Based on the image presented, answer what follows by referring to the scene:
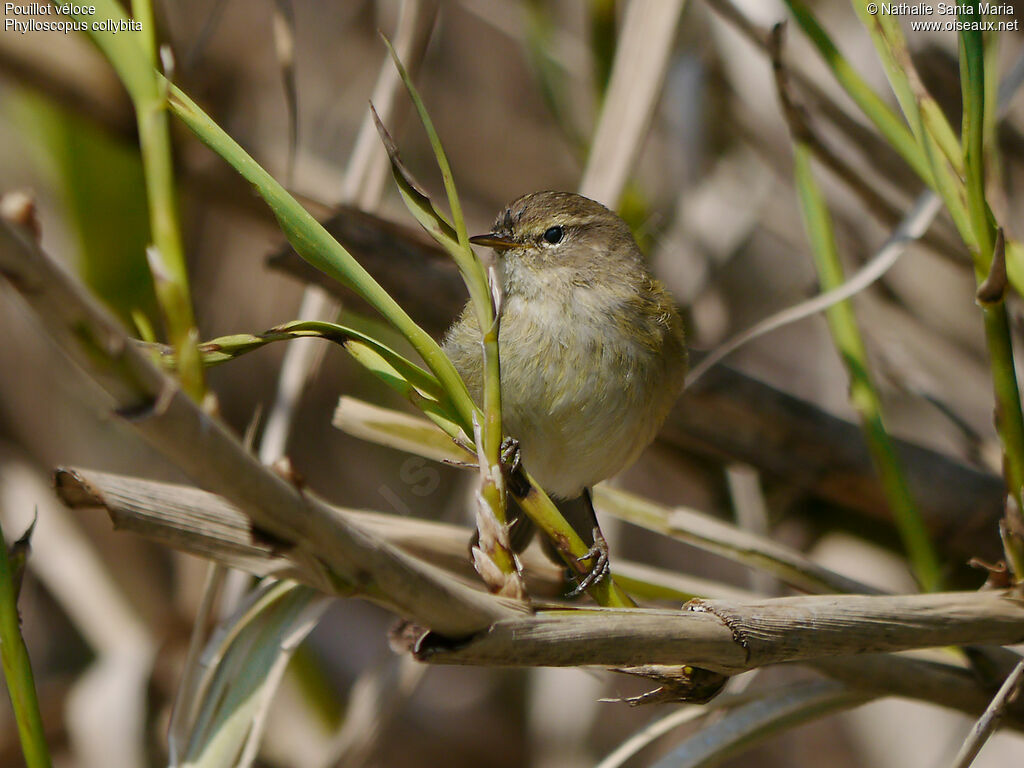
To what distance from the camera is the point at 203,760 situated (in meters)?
1.25

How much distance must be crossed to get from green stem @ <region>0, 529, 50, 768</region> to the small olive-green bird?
1.04 metres

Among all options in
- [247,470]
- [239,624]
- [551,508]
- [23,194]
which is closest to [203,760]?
[239,624]

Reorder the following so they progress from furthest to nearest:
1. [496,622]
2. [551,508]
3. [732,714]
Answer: [732,714]
[551,508]
[496,622]

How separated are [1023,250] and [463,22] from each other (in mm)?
2943

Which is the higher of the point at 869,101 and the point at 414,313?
the point at 869,101

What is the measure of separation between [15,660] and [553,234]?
1.47 m

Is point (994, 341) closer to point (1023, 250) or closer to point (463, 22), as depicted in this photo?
point (1023, 250)

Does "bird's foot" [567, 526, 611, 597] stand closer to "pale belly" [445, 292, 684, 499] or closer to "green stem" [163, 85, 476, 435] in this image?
"green stem" [163, 85, 476, 435]

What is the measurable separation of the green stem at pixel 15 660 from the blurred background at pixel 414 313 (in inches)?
43.7

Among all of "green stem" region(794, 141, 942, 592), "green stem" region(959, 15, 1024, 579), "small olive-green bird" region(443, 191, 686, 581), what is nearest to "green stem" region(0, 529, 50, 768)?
"small olive-green bird" region(443, 191, 686, 581)

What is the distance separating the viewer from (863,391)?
172 cm

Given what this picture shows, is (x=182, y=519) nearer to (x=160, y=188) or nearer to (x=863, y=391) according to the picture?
(x=160, y=188)

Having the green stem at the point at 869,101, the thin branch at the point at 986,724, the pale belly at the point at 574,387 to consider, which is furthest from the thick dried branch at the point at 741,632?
the pale belly at the point at 574,387

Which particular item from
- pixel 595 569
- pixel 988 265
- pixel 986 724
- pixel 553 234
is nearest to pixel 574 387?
pixel 553 234
